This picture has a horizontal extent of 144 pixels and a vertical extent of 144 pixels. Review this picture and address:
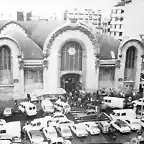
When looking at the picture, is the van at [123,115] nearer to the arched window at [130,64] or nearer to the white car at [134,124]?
the white car at [134,124]

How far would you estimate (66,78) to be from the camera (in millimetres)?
36062

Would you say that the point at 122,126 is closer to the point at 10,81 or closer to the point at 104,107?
the point at 104,107

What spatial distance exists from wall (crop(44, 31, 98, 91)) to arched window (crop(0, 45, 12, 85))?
4.82 m

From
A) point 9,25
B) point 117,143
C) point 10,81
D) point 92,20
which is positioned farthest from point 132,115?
point 92,20

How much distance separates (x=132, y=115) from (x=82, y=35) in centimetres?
1275

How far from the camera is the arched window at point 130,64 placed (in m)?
36.8

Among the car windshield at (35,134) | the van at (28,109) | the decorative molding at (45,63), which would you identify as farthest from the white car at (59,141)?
the decorative molding at (45,63)

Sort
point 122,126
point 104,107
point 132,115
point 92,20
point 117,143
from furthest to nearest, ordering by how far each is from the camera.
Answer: point 92,20 → point 104,107 → point 132,115 → point 122,126 → point 117,143

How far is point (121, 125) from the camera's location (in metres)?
25.6

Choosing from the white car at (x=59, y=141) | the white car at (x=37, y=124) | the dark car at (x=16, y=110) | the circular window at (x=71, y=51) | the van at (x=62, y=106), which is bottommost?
the white car at (x=59, y=141)

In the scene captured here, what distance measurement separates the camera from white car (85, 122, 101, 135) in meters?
24.8

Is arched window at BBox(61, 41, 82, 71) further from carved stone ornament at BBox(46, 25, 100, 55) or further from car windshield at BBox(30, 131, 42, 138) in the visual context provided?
car windshield at BBox(30, 131, 42, 138)

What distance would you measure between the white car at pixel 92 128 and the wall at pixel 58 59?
1032 centimetres

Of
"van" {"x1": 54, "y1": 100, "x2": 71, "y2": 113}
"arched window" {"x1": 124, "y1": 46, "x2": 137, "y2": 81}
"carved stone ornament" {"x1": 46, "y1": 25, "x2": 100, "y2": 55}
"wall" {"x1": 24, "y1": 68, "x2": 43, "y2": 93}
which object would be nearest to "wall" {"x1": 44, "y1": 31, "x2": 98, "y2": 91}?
"carved stone ornament" {"x1": 46, "y1": 25, "x2": 100, "y2": 55}
